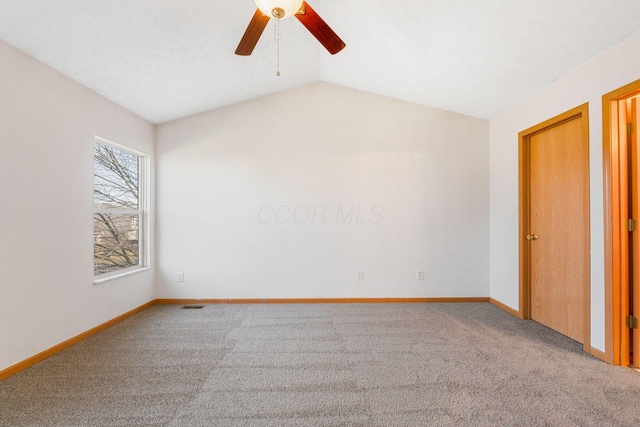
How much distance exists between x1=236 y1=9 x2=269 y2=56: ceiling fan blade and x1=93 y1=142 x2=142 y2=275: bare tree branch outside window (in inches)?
86.1

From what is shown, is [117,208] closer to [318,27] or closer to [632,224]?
[318,27]

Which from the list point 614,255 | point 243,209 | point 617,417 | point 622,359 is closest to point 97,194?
point 243,209

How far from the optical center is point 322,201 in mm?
3916

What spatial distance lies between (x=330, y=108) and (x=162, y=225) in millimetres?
2706

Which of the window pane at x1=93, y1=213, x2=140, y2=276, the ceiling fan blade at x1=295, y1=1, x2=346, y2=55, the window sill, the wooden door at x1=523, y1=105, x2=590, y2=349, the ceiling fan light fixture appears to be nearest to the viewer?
the ceiling fan light fixture

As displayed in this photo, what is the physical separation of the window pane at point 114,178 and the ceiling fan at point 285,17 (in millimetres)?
2208

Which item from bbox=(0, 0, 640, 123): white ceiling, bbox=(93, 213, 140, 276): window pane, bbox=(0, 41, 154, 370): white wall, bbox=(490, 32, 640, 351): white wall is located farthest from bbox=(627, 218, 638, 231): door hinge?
bbox=(93, 213, 140, 276): window pane

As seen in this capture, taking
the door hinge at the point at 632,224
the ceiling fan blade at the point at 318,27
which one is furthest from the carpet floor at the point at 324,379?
the ceiling fan blade at the point at 318,27

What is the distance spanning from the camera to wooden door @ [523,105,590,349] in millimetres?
2562

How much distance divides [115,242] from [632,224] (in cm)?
479

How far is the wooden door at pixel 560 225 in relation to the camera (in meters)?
2.56

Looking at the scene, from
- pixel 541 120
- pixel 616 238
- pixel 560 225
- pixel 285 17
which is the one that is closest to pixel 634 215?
pixel 616 238

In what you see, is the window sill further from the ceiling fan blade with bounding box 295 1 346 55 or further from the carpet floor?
the ceiling fan blade with bounding box 295 1 346 55

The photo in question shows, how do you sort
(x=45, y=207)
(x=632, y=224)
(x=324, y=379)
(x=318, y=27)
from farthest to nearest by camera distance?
(x=45, y=207) < (x=632, y=224) < (x=324, y=379) < (x=318, y=27)
